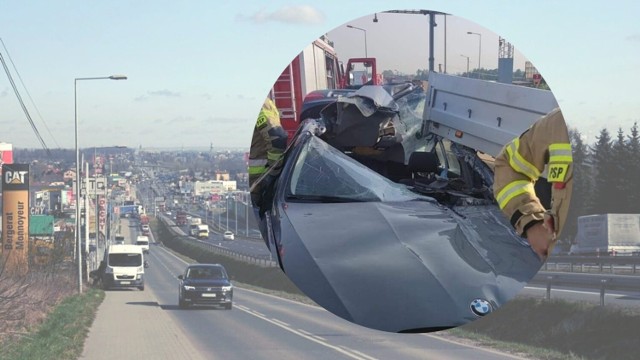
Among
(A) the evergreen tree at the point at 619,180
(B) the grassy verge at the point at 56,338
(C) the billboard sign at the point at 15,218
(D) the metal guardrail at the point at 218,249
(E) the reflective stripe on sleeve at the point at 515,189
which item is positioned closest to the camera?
(E) the reflective stripe on sleeve at the point at 515,189

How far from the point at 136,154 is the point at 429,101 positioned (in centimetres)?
179

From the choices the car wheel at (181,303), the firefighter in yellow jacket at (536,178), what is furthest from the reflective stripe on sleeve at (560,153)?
the car wheel at (181,303)

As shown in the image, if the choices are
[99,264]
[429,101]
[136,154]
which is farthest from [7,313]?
[429,101]

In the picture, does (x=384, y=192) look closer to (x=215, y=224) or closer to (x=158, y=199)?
(x=215, y=224)

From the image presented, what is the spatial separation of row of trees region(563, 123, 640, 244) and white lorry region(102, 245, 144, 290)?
215 centimetres

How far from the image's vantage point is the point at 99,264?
5.68 meters

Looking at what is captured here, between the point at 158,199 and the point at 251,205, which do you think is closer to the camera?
the point at 251,205

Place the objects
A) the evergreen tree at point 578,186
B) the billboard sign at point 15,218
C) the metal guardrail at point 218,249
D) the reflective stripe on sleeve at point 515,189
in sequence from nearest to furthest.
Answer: the reflective stripe on sleeve at point 515,189, the evergreen tree at point 578,186, the metal guardrail at point 218,249, the billboard sign at point 15,218

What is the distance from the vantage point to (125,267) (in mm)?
5055

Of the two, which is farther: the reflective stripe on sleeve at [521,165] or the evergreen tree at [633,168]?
the evergreen tree at [633,168]

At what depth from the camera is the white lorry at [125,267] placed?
4820 millimetres

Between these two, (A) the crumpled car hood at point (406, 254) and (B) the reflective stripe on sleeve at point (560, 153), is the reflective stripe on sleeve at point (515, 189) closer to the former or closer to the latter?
(B) the reflective stripe on sleeve at point (560, 153)

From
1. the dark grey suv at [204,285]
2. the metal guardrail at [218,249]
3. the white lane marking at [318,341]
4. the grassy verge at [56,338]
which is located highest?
the metal guardrail at [218,249]

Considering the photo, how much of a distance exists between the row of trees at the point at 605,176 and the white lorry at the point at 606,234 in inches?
1.9
